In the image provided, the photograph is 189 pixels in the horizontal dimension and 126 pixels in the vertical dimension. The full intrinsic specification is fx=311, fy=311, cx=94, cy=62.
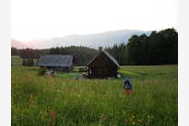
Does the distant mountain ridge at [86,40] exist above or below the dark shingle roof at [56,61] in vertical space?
above

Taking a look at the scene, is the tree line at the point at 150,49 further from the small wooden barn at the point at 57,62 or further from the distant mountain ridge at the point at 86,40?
the small wooden barn at the point at 57,62

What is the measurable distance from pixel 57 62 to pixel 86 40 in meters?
0.21

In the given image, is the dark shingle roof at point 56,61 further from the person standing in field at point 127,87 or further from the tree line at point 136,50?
the person standing in field at point 127,87

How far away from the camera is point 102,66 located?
182 cm

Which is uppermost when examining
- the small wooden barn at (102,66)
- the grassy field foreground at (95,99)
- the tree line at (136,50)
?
the tree line at (136,50)

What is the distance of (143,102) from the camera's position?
5.87 ft

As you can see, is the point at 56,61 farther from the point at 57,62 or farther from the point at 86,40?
the point at 86,40

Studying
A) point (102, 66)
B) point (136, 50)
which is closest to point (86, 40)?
point (102, 66)

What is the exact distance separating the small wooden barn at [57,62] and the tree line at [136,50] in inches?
1.0

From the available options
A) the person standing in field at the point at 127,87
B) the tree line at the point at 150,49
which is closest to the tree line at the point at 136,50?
the tree line at the point at 150,49

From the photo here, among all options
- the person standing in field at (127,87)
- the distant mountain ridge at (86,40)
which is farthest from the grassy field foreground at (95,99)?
the distant mountain ridge at (86,40)

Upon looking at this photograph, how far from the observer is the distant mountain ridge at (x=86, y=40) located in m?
1.78
